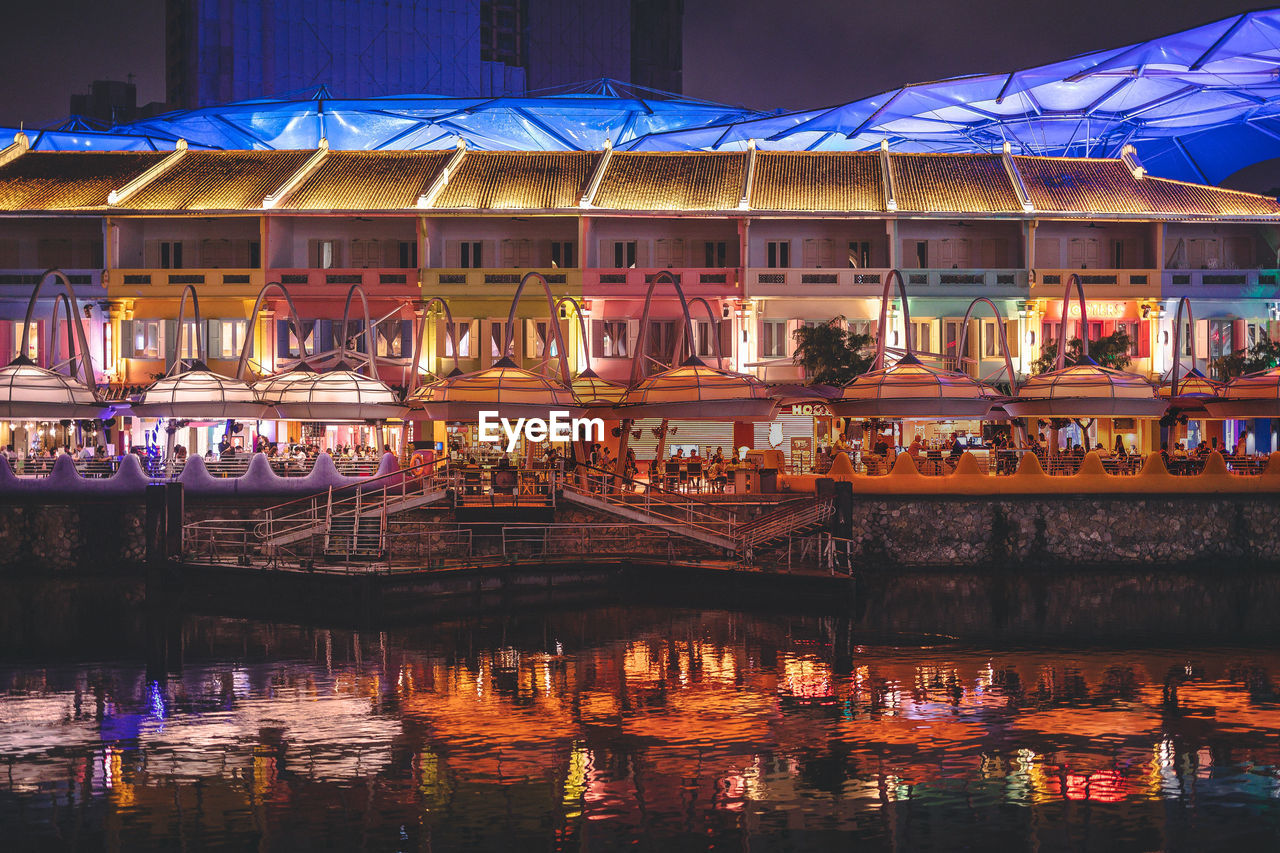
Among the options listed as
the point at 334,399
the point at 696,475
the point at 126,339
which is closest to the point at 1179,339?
the point at 696,475

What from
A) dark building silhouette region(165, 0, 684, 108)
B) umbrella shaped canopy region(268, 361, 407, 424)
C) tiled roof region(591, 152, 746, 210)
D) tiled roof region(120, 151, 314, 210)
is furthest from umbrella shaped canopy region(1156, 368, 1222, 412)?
dark building silhouette region(165, 0, 684, 108)

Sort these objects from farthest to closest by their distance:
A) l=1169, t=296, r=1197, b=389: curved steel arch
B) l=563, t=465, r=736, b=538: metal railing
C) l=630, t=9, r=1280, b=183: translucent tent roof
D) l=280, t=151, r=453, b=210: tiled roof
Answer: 1. l=630, t=9, r=1280, b=183: translucent tent roof
2. l=280, t=151, r=453, b=210: tiled roof
3. l=1169, t=296, r=1197, b=389: curved steel arch
4. l=563, t=465, r=736, b=538: metal railing

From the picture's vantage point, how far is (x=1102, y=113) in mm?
78125

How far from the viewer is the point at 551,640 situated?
39062 millimetres

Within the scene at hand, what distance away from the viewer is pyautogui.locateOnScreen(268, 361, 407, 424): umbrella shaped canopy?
52.7 meters

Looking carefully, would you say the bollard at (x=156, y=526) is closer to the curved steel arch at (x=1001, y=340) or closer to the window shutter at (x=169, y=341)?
the window shutter at (x=169, y=341)

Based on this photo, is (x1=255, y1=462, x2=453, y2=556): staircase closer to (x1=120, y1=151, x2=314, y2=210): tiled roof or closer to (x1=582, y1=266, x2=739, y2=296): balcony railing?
(x1=582, y1=266, x2=739, y2=296): balcony railing

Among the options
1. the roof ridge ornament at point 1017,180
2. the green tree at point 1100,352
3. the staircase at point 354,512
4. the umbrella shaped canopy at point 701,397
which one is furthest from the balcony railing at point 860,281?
the staircase at point 354,512

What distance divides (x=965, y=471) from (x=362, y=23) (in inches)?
3774

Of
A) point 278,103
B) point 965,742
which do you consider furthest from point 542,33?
point 965,742

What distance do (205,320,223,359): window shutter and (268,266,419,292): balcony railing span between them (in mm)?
3234

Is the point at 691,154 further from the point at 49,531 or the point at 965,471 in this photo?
the point at 49,531

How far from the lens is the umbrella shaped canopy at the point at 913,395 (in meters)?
51.3

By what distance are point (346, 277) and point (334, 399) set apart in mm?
13381
